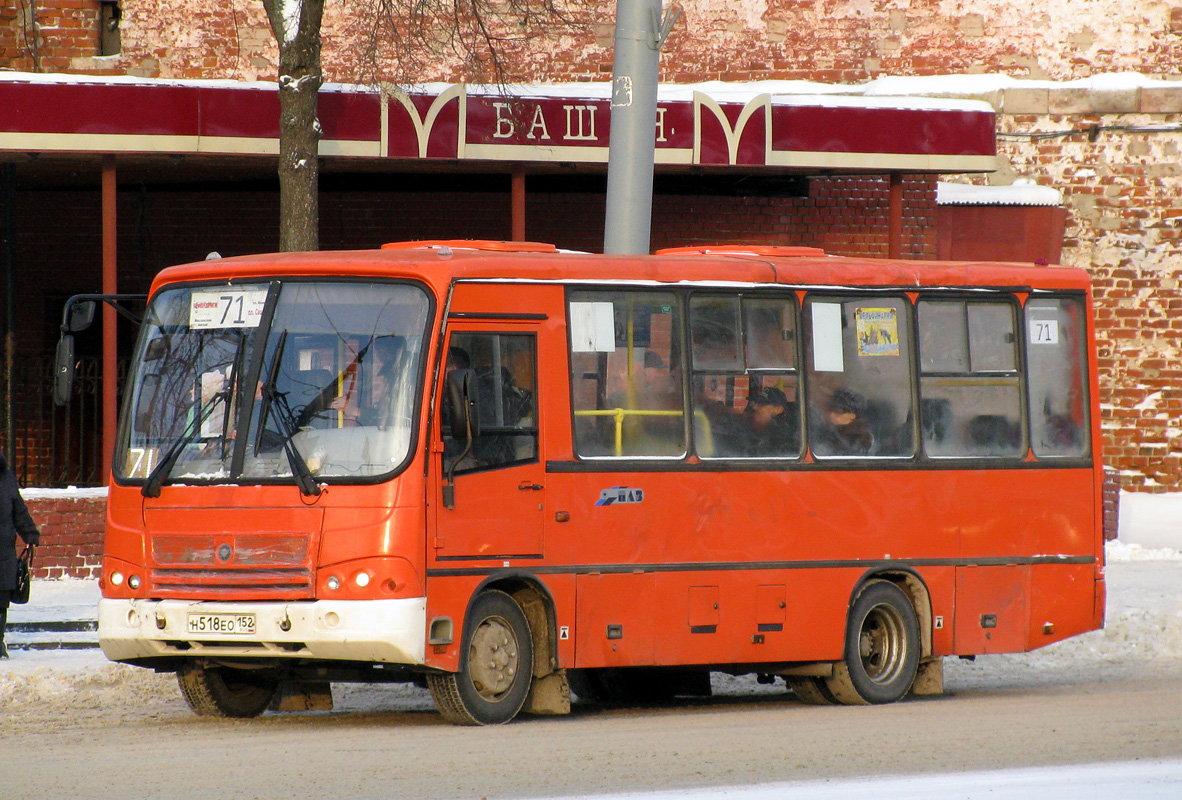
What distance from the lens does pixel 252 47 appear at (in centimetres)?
2234

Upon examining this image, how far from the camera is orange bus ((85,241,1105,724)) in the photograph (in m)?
9.38

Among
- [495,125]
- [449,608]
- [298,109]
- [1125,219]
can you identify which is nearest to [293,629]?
[449,608]

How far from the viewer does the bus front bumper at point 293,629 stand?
912cm

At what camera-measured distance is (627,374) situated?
10383 mm

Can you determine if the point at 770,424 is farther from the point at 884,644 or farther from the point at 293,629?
the point at 293,629

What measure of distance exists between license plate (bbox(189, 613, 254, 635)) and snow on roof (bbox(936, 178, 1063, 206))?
45.0ft

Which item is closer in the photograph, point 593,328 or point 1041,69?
point 593,328

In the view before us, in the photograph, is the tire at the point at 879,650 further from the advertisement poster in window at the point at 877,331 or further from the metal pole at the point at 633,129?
the metal pole at the point at 633,129

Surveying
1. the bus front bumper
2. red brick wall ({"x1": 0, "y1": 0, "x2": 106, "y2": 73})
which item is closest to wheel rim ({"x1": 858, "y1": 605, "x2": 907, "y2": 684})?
the bus front bumper

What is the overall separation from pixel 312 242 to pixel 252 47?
307 inches

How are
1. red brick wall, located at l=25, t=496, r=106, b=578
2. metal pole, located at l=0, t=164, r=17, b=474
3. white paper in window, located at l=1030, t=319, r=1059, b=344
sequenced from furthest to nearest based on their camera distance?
metal pole, located at l=0, t=164, r=17, b=474
red brick wall, located at l=25, t=496, r=106, b=578
white paper in window, located at l=1030, t=319, r=1059, b=344

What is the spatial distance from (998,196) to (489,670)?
13.8 metres

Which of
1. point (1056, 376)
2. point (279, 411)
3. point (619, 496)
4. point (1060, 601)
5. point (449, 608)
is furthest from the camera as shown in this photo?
point (1056, 376)

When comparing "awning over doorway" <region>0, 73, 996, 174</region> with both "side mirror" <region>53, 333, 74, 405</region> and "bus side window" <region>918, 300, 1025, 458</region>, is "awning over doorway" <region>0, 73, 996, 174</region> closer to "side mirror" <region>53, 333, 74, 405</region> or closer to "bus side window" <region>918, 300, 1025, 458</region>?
"bus side window" <region>918, 300, 1025, 458</region>
